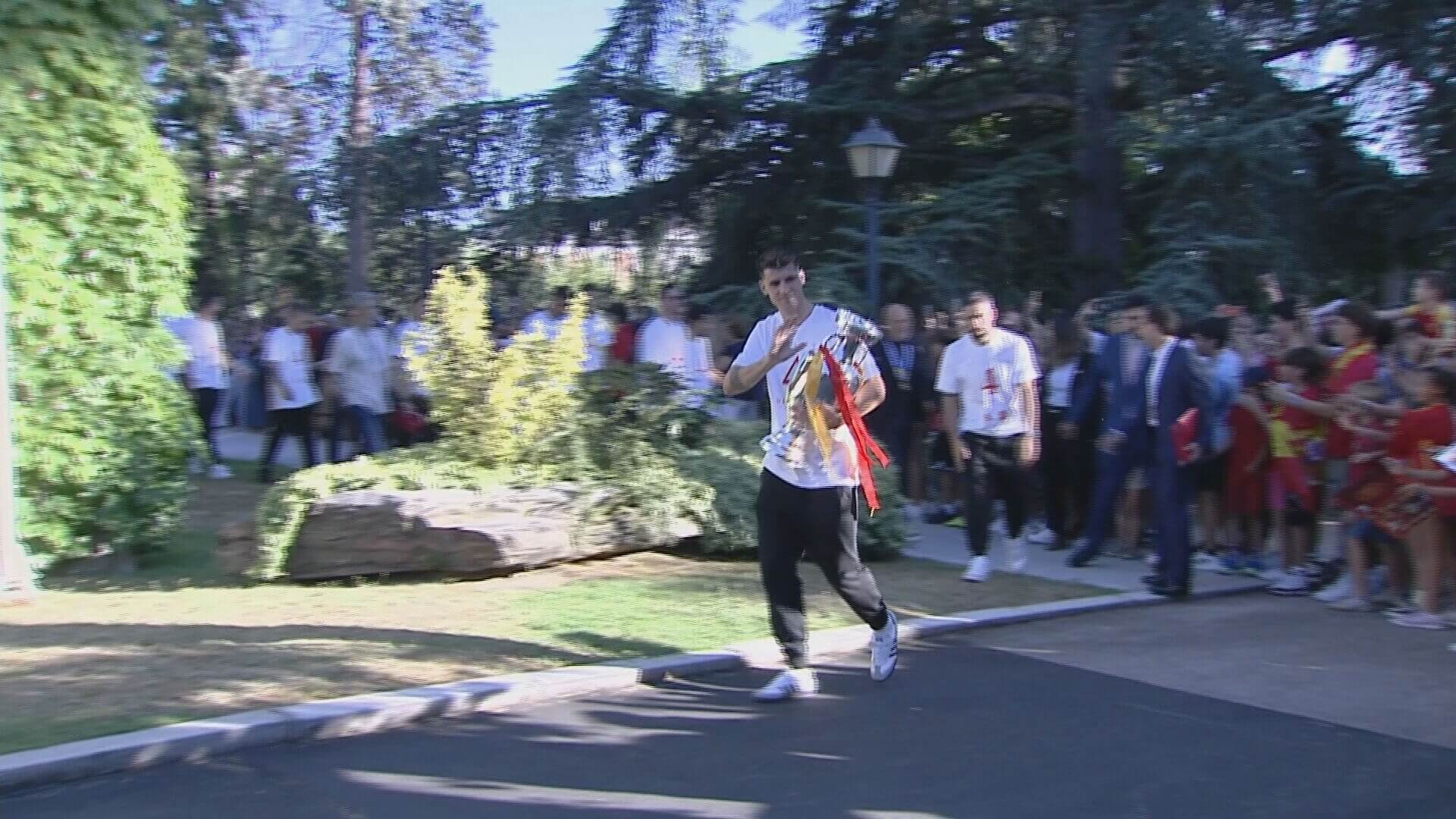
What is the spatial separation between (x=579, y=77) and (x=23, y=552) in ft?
29.7

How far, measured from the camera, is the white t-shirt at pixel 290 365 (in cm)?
1220

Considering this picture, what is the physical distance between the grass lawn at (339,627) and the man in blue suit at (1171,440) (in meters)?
0.51

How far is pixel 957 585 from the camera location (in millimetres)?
8453

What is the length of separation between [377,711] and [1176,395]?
500 cm

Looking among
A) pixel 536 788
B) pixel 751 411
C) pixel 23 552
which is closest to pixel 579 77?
pixel 751 411

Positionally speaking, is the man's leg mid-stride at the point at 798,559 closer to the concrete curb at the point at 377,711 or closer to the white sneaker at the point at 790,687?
the white sneaker at the point at 790,687

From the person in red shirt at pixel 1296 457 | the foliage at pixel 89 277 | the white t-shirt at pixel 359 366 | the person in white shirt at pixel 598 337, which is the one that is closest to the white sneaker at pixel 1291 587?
the person in red shirt at pixel 1296 457

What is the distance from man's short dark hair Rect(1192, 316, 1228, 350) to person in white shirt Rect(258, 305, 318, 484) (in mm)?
7399

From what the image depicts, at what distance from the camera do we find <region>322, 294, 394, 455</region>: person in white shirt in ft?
38.7

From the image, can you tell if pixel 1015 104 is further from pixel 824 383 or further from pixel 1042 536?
pixel 824 383

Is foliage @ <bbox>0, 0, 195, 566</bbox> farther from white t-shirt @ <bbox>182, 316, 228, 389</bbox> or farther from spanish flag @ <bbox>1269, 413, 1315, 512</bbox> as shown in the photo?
spanish flag @ <bbox>1269, 413, 1315, 512</bbox>

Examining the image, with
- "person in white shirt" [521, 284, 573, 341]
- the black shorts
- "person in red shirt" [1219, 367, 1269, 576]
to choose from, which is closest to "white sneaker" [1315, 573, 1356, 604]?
"person in red shirt" [1219, 367, 1269, 576]

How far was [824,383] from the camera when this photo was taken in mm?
5684

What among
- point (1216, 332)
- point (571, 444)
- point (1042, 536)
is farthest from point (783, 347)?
point (1042, 536)
